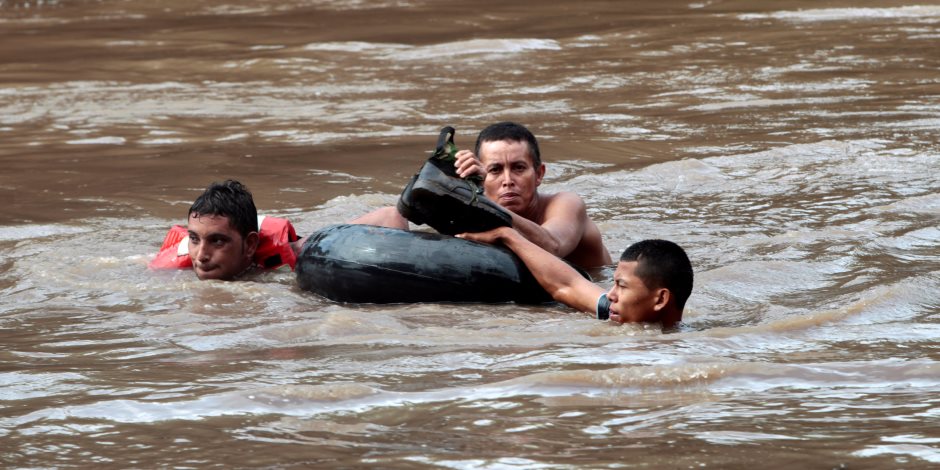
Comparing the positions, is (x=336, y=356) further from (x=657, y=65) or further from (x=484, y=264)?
(x=657, y=65)

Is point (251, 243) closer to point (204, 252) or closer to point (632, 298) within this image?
point (204, 252)

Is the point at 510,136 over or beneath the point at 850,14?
beneath

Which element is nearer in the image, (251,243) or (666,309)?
(666,309)

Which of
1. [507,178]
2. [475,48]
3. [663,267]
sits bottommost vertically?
[663,267]

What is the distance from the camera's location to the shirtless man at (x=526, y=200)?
7.27m

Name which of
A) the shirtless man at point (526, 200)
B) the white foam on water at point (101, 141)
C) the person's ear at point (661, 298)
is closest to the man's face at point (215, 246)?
the shirtless man at point (526, 200)

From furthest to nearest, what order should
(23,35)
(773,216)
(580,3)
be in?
(580,3) < (23,35) < (773,216)

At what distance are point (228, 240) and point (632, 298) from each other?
2256mm

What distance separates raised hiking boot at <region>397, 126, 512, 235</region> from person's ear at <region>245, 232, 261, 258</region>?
3.44 ft

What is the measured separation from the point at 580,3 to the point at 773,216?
38.7 feet

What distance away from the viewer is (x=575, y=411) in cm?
445

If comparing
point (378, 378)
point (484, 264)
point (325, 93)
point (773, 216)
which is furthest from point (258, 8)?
point (378, 378)

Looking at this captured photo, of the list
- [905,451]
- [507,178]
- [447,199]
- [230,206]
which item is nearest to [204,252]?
[230,206]

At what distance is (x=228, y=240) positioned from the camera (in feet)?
23.4
